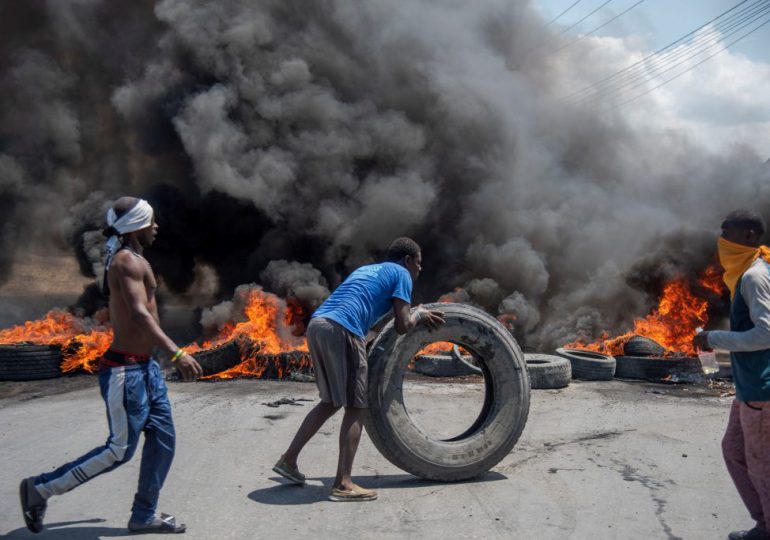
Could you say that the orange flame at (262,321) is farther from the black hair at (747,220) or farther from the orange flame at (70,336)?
the black hair at (747,220)

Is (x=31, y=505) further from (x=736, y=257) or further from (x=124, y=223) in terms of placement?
(x=736, y=257)

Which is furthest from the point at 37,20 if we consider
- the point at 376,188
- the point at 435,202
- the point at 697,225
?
the point at 697,225

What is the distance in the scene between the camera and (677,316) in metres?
15.7

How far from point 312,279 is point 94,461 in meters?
14.3

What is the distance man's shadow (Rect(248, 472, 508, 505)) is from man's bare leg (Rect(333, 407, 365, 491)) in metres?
0.19

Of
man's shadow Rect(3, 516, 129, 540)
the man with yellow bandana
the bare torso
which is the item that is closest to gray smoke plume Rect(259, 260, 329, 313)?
man's shadow Rect(3, 516, 129, 540)

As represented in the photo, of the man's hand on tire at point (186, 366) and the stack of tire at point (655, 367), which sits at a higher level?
the man's hand on tire at point (186, 366)

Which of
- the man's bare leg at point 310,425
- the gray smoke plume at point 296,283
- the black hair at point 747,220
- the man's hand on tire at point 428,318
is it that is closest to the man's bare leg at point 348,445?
the man's bare leg at point 310,425

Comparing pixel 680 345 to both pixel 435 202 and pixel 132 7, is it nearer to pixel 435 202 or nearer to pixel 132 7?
pixel 435 202

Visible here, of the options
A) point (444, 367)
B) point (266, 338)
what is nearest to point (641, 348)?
point (444, 367)

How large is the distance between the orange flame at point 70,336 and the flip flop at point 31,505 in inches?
265

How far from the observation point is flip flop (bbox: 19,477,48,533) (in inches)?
139

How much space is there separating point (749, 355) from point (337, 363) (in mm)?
2457

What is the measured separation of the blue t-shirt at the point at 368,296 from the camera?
458 cm
